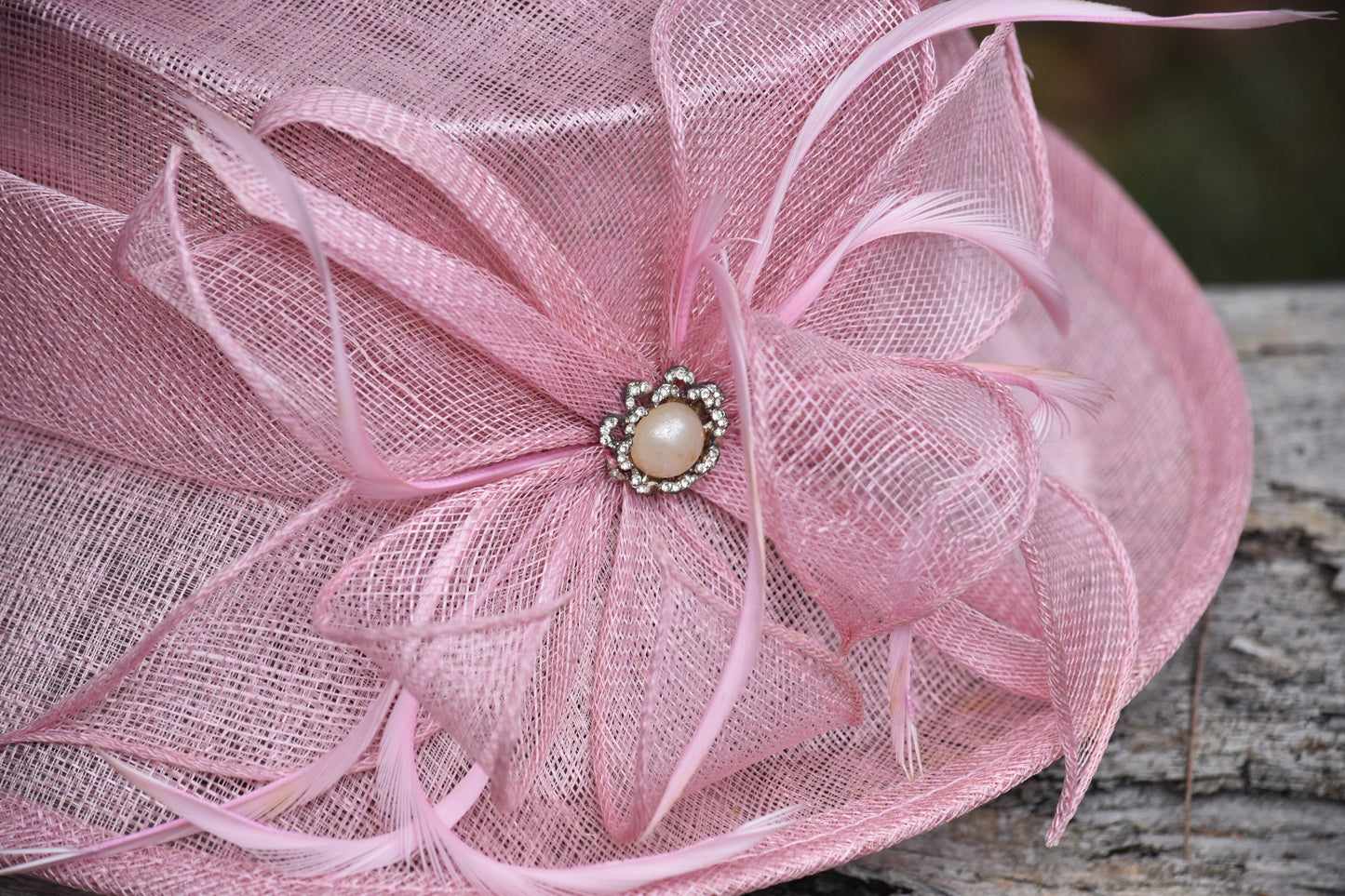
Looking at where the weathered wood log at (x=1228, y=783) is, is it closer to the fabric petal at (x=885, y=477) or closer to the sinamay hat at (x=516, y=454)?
the sinamay hat at (x=516, y=454)

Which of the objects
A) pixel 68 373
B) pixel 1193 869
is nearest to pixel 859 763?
pixel 1193 869

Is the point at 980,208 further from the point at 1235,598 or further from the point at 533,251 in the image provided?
the point at 1235,598

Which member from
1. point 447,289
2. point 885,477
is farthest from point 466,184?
point 885,477

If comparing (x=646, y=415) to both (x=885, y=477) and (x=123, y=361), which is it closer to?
(x=885, y=477)

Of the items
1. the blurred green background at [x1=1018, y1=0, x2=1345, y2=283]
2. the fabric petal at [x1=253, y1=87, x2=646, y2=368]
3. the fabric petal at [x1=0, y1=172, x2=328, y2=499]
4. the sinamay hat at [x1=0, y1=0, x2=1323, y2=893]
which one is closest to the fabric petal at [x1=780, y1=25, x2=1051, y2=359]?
the sinamay hat at [x1=0, y1=0, x2=1323, y2=893]

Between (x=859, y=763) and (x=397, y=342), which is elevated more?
(x=397, y=342)

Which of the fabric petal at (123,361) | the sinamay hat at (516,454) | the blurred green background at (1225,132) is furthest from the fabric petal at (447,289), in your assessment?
the blurred green background at (1225,132)
